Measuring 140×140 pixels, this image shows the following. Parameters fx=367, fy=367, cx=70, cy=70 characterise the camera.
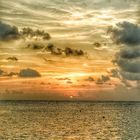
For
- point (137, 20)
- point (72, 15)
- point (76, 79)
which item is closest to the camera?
point (137, 20)

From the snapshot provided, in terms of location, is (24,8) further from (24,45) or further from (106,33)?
(106,33)

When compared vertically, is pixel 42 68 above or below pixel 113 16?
below

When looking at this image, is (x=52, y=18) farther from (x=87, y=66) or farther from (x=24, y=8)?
(x=87, y=66)

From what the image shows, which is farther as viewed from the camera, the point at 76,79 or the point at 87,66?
the point at 76,79

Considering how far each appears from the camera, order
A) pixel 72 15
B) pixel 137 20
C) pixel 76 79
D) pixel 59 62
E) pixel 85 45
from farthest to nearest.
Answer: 1. pixel 76 79
2. pixel 59 62
3. pixel 85 45
4. pixel 72 15
5. pixel 137 20

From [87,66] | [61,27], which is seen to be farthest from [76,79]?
[61,27]

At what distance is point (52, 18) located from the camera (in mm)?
5031

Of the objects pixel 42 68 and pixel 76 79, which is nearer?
pixel 42 68

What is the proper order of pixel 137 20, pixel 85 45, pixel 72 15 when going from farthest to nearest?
pixel 85 45, pixel 72 15, pixel 137 20

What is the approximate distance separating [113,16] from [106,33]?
0.30m

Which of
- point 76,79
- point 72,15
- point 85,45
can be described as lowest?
point 76,79

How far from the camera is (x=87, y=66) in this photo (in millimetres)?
6316

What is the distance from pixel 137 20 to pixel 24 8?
1452 millimetres

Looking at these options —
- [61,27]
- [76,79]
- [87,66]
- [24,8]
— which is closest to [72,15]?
[61,27]
